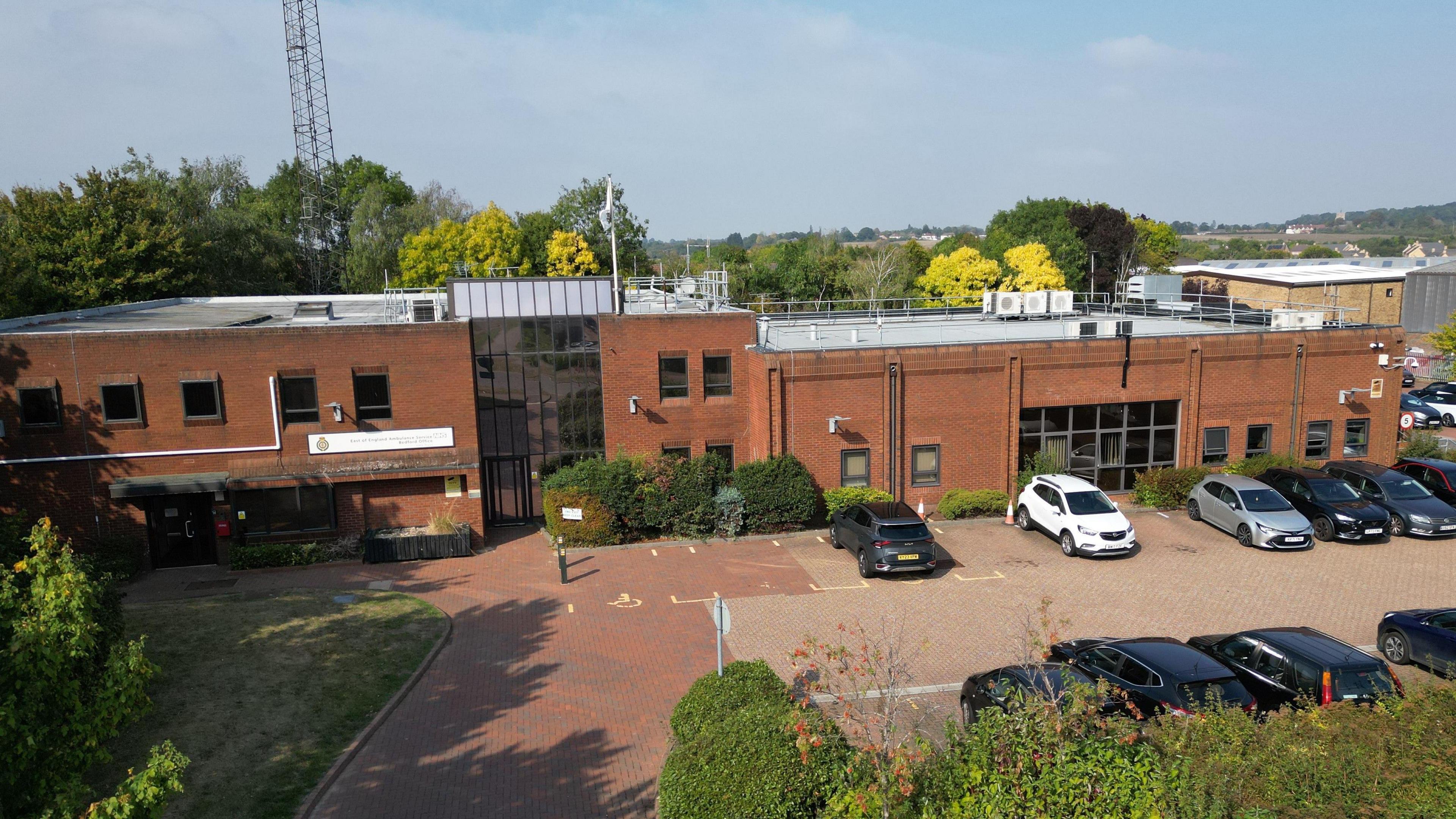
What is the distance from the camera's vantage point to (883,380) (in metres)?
24.5

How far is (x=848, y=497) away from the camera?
79.2 ft

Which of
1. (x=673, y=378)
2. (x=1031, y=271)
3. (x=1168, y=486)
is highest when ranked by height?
(x=1031, y=271)

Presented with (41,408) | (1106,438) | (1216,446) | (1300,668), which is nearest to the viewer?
(1300,668)

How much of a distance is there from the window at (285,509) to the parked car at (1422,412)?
41462 millimetres

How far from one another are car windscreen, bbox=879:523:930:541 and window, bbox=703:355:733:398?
23.5 feet

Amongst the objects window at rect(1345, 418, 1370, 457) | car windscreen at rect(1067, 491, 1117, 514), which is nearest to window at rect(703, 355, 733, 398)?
car windscreen at rect(1067, 491, 1117, 514)

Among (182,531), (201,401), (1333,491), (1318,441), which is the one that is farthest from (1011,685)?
(1318,441)

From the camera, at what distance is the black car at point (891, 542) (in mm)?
20000

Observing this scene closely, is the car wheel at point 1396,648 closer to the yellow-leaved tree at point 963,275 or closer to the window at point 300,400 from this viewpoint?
the window at point 300,400

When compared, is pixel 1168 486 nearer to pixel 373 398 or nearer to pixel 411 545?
pixel 411 545

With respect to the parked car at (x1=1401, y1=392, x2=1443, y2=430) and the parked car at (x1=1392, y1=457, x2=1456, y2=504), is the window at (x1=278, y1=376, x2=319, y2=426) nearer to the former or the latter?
the parked car at (x1=1392, y1=457, x2=1456, y2=504)

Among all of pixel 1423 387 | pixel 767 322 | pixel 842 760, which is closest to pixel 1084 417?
pixel 767 322

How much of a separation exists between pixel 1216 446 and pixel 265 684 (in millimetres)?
25680

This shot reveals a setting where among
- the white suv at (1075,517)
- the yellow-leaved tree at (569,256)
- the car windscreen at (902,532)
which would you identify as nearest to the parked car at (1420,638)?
the white suv at (1075,517)
